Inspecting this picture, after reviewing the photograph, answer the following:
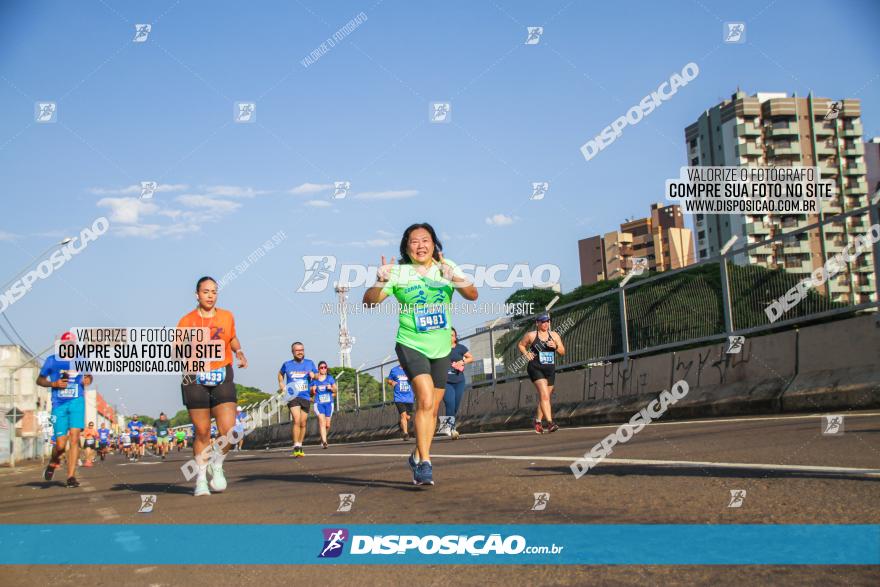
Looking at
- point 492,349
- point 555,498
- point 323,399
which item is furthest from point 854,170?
point 555,498

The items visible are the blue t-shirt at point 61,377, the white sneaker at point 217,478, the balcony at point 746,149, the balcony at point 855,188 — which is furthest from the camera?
the balcony at point 855,188

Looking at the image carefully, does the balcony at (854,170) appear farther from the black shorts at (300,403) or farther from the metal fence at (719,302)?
the black shorts at (300,403)

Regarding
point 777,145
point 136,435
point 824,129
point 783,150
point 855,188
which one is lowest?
point 136,435

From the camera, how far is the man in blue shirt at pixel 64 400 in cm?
1227

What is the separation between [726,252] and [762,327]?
121cm

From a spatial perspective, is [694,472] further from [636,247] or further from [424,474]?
[636,247]

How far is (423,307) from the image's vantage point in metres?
7.18

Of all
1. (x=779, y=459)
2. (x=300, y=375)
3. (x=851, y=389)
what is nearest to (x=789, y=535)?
(x=779, y=459)

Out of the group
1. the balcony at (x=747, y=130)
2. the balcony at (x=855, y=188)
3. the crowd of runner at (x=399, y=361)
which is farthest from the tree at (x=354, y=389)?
the balcony at (x=855, y=188)

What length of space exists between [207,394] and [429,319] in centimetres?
259

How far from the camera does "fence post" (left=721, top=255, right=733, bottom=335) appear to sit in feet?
45.5

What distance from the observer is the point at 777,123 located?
144500 mm

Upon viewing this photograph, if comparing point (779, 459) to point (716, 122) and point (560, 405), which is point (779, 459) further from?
point (716, 122)

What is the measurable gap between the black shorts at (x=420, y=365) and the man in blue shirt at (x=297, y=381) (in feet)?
32.4
